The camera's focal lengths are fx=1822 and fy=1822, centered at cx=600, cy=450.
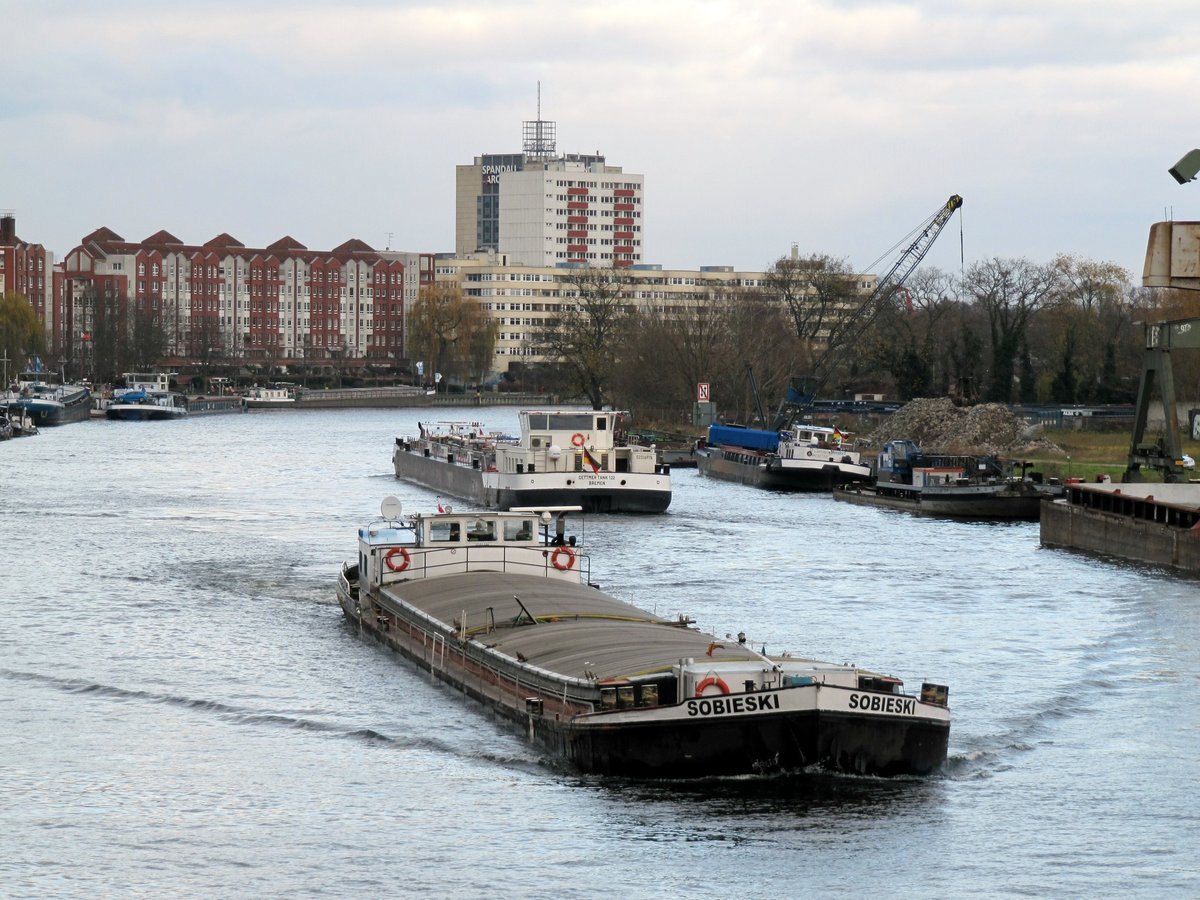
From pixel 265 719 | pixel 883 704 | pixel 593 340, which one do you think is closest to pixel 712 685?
pixel 883 704

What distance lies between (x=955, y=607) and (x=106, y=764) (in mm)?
20800

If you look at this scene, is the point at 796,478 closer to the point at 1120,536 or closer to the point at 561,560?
the point at 1120,536

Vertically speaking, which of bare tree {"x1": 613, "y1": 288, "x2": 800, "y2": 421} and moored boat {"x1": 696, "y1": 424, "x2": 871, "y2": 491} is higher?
bare tree {"x1": 613, "y1": 288, "x2": 800, "y2": 421}

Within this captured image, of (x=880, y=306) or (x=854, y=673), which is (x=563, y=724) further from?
(x=880, y=306)

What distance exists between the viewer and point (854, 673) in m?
21.2

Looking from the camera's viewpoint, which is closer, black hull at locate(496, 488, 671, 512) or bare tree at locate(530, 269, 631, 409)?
black hull at locate(496, 488, 671, 512)

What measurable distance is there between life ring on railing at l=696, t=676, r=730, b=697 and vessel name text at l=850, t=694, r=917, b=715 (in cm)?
147

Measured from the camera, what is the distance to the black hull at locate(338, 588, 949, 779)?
21.1 metres

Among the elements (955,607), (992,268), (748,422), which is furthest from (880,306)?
(955,607)

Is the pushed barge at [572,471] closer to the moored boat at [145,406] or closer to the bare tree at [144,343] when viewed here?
the moored boat at [145,406]

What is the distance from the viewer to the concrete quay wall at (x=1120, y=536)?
45438mm

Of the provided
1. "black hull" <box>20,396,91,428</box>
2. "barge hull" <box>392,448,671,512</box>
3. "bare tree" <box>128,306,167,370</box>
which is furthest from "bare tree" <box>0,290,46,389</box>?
"barge hull" <box>392,448,671,512</box>

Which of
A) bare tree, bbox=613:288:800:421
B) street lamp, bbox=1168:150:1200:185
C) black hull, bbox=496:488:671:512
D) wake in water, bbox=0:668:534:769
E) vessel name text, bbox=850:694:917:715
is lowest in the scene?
wake in water, bbox=0:668:534:769

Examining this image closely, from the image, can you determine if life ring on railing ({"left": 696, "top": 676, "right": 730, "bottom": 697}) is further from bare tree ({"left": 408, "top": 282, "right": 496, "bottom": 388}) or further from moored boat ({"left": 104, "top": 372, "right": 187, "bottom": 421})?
bare tree ({"left": 408, "top": 282, "right": 496, "bottom": 388})
